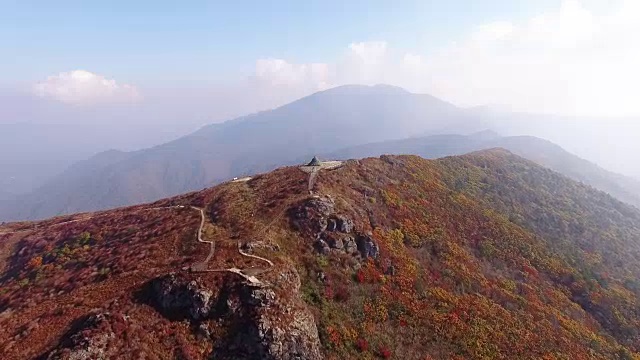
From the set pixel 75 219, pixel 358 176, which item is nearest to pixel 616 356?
pixel 358 176

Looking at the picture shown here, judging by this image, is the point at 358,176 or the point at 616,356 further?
the point at 358,176

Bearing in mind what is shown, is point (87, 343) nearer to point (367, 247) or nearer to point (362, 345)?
point (362, 345)

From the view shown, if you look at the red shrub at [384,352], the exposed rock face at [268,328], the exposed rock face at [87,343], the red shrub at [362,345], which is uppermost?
the exposed rock face at [87,343]

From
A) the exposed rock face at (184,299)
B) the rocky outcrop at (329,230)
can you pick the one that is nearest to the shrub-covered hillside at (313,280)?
the exposed rock face at (184,299)

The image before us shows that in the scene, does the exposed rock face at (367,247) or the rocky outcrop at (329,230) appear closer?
the rocky outcrop at (329,230)

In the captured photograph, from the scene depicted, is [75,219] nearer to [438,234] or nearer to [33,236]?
[33,236]

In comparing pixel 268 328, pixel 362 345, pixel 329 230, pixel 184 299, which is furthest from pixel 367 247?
pixel 184 299

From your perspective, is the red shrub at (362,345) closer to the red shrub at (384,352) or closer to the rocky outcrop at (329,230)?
the red shrub at (384,352)
